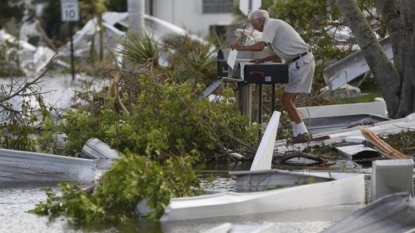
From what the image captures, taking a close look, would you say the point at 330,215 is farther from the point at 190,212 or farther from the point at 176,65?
the point at 176,65

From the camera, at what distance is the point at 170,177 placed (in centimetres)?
953

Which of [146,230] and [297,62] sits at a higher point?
[297,62]

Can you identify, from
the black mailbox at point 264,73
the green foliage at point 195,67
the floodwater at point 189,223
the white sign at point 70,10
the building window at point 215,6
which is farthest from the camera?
the building window at point 215,6

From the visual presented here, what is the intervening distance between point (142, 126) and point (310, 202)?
11.8 ft

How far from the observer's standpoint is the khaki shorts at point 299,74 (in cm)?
1386

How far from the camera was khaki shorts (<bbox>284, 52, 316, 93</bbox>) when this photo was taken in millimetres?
13859

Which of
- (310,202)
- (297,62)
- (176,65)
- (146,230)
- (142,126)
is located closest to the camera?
(146,230)

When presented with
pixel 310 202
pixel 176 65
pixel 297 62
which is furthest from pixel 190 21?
pixel 310 202

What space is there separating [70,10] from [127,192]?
2593cm

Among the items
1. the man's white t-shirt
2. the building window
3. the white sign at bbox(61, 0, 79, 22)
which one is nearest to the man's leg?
the man's white t-shirt

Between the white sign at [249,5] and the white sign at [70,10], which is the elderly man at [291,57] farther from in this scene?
the white sign at [70,10]

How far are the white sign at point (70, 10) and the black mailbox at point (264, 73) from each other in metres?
21.9

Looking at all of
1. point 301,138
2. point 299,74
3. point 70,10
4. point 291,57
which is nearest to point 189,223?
point 301,138

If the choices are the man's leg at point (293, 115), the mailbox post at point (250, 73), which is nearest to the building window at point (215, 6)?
the mailbox post at point (250, 73)
